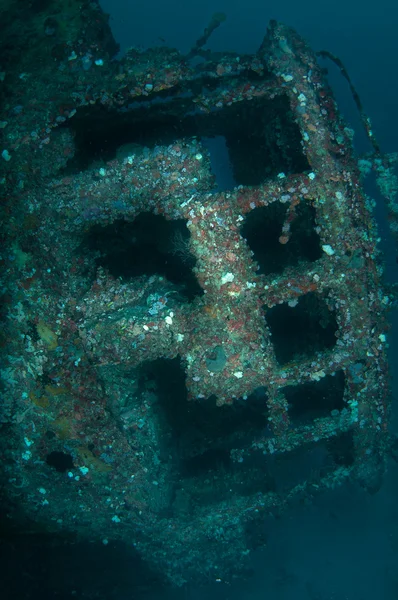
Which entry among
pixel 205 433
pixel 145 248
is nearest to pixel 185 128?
pixel 145 248

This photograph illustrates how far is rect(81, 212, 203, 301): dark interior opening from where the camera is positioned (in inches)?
154

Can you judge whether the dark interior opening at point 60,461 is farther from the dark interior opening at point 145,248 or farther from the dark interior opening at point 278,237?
the dark interior opening at point 278,237

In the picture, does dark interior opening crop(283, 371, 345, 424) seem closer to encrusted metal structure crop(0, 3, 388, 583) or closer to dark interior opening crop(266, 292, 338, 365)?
encrusted metal structure crop(0, 3, 388, 583)

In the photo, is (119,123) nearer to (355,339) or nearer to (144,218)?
(144,218)

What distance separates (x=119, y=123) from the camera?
4.16 meters

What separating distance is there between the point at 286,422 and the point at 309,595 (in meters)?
5.66

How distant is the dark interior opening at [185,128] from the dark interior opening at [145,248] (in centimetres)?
72

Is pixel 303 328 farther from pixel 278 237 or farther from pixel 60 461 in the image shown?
pixel 60 461

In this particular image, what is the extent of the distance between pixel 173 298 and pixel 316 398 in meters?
2.51

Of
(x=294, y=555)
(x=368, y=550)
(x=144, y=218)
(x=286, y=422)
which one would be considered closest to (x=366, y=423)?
(x=286, y=422)

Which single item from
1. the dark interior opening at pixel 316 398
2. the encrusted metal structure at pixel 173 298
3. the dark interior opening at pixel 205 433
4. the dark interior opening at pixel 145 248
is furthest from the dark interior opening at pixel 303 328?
the dark interior opening at pixel 145 248

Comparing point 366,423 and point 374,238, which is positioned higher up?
point 374,238

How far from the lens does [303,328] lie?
191 inches

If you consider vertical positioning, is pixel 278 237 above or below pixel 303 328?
above
